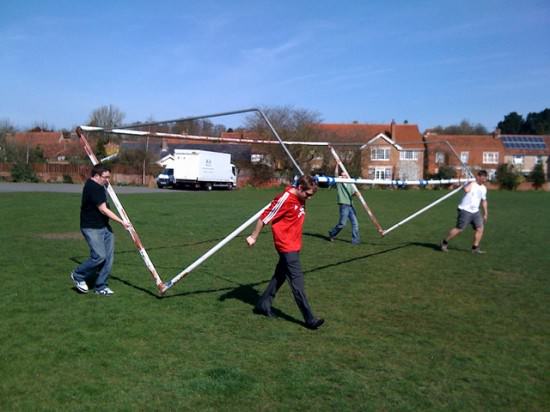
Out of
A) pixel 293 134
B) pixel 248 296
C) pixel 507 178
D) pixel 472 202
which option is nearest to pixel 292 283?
pixel 248 296

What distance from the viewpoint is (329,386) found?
564 centimetres

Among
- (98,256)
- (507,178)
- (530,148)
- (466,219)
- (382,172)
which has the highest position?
(530,148)

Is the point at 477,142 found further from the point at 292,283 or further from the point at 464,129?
the point at 292,283

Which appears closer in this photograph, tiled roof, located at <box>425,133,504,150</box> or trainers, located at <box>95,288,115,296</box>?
trainers, located at <box>95,288,115,296</box>

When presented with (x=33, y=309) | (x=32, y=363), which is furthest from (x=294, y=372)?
(x=33, y=309)

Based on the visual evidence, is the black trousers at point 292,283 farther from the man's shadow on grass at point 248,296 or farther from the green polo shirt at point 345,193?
the green polo shirt at point 345,193

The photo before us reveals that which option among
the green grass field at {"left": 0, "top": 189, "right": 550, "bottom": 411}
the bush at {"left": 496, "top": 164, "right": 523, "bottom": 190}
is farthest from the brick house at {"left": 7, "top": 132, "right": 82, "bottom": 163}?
the green grass field at {"left": 0, "top": 189, "right": 550, "bottom": 411}

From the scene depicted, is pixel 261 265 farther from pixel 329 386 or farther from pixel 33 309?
pixel 329 386

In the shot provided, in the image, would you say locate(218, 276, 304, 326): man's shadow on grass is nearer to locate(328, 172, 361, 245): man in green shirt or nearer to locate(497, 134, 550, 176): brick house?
locate(328, 172, 361, 245): man in green shirt

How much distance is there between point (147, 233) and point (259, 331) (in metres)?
11.1

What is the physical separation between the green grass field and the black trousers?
292 millimetres

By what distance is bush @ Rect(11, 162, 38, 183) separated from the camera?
6284 cm

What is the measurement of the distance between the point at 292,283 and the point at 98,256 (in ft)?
10.5

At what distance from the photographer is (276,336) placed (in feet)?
23.7
